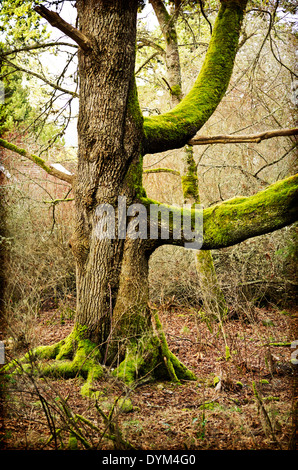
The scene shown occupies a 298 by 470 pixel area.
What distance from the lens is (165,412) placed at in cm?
361

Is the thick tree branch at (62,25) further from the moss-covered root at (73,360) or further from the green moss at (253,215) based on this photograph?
the moss-covered root at (73,360)

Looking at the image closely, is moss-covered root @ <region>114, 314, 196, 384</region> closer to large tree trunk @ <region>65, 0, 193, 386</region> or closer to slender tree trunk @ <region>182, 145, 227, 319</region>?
large tree trunk @ <region>65, 0, 193, 386</region>

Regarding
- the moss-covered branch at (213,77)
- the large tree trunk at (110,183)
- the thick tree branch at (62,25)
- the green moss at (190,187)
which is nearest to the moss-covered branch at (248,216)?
the large tree trunk at (110,183)

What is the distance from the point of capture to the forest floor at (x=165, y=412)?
2.67 meters

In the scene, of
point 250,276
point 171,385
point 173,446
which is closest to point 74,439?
point 173,446

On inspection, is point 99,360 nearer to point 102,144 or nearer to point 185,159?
point 102,144

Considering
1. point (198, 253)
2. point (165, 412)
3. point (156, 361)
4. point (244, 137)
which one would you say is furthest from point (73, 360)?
point (198, 253)

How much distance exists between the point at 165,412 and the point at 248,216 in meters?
2.38

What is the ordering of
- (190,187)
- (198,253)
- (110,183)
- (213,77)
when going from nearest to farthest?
(110,183), (213,77), (198,253), (190,187)
